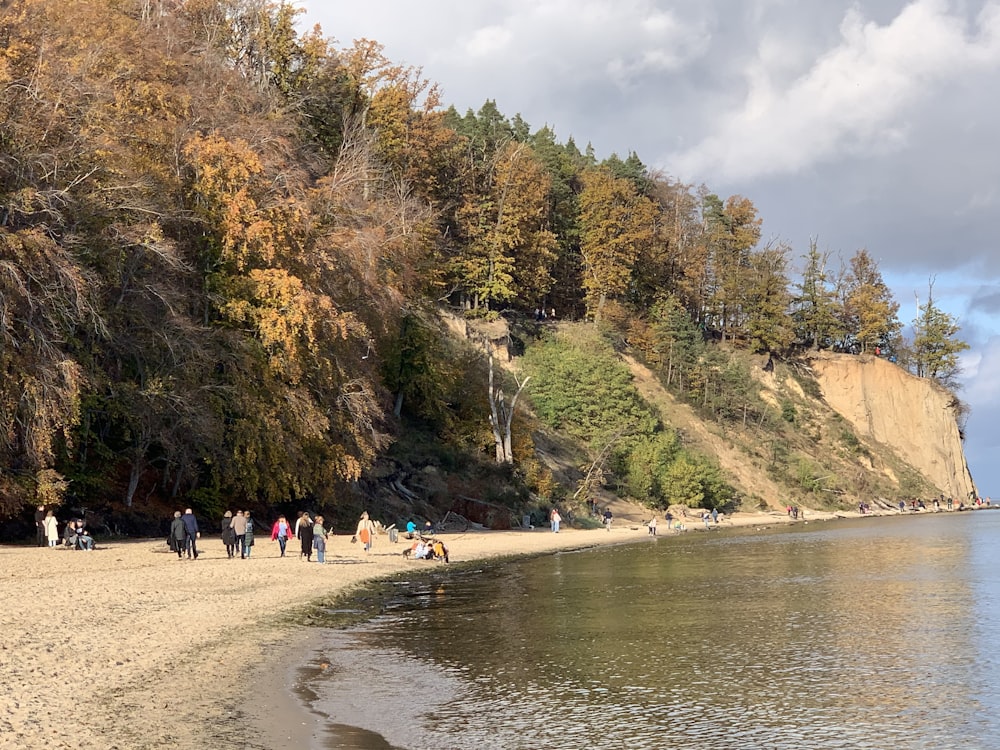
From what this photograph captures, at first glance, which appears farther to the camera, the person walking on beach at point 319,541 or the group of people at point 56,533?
the person walking on beach at point 319,541

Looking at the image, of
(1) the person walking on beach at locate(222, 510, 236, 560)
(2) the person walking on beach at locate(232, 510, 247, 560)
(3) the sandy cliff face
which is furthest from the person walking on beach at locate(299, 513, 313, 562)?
(3) the sandy cliff face

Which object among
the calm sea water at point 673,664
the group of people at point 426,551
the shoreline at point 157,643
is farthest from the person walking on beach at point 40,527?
the group of people at point 426,551

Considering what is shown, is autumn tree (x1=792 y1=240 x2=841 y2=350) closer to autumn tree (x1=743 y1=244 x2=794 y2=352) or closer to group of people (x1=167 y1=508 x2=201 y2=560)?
autumn tree (x1=743 y1=244 x2=794 y2=352)

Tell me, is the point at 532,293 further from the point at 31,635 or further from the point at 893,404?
the point at 31,635

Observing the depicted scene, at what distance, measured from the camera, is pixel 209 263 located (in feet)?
129

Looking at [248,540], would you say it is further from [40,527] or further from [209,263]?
[209,263]

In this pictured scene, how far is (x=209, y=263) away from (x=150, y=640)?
2382cm

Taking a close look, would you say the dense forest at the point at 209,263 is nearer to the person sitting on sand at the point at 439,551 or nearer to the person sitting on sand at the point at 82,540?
the person sitting on sand at the point at 82,540

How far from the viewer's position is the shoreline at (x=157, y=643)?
481 inches

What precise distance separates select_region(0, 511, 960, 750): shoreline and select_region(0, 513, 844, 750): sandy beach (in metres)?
0.03

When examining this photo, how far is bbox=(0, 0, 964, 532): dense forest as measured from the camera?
3077cm

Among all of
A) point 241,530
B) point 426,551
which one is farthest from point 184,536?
point 426,551

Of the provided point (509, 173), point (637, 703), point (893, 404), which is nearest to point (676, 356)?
point (509, 173)

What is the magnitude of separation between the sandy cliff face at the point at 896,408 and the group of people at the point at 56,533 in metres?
84.0
